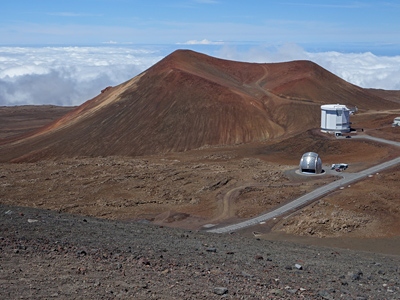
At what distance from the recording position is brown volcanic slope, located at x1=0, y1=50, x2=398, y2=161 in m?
57.3

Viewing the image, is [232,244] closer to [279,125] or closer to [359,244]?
[359,244]

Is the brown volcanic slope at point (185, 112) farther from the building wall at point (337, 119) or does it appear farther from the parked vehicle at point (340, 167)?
the parked vehicle at point (340, 167)

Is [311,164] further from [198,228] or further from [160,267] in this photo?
[160,267]

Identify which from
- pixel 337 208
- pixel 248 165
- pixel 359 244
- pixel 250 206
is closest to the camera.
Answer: pixel 359 244

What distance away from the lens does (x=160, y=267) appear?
1241 centimetres

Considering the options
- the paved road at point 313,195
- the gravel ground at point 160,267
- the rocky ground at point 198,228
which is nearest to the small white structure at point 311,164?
the rocky ground at point 198,228

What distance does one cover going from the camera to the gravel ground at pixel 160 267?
1033 cm

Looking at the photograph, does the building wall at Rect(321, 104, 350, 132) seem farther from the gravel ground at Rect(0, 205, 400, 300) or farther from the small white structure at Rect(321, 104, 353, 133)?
the gravel ground at Rect(0, 205, 400, 300)

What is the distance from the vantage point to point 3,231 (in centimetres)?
1473

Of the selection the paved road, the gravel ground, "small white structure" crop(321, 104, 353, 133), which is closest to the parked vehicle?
the paved road

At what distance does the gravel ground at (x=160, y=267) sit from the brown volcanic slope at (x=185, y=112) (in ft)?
126

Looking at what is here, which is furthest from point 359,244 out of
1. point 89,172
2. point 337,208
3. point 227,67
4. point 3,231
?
point 227,67

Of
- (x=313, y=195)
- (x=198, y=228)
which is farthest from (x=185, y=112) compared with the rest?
(x=198, y=228)

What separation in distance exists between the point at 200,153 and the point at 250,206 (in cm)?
2039
